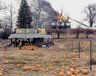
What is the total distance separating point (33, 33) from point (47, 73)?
3614cm

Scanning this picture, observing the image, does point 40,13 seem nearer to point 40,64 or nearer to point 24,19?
point 24,19

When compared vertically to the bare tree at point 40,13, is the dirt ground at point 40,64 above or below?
below

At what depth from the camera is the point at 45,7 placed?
10156 cm

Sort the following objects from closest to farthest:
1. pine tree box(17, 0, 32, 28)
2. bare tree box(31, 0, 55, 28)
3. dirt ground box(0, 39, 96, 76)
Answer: dirt ground box(0, 39, 96, 76) → pine tree box(17, 0, 32, 28) → bare tree box(31, 0, 55, 28)

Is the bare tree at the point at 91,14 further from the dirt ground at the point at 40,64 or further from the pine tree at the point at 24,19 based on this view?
the dirt ground at the point at 40,64

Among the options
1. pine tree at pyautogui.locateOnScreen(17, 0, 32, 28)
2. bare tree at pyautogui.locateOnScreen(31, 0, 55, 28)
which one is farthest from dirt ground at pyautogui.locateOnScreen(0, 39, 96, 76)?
bare tree at pyautogui.locateOnScreen(31, 0, 55, 28)

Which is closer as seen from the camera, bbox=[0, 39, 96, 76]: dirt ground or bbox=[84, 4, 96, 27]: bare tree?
bbox=[0, 39, 96, 76]: dirt ground

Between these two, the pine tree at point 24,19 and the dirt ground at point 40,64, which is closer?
the dirt ground at point 40,64

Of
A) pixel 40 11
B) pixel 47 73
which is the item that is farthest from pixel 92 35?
pixel 47 73

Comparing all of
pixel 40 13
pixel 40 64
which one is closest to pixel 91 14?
pixel 40 13

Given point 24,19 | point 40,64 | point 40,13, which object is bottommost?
point 40,64

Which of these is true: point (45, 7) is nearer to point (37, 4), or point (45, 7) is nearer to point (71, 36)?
point (37, 4)

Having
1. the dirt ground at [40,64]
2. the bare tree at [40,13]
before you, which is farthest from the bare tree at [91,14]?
the dirt ground at [40,64]

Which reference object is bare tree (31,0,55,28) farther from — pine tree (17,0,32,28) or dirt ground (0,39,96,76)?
dirt ground (0,39,96,76)
